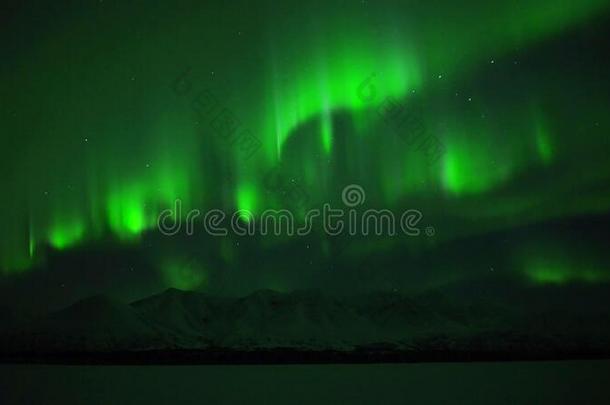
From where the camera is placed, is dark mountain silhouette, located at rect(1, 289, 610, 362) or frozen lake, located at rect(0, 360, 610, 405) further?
dark mountain silhouette, located at rect(1, 289, 610, 362)

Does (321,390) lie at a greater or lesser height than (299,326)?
greater

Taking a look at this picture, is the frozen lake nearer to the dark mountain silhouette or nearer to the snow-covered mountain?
the dark mountain silhouette

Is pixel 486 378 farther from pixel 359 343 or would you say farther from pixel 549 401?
pixel 359 343

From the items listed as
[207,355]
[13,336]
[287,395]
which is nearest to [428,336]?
[207,355]

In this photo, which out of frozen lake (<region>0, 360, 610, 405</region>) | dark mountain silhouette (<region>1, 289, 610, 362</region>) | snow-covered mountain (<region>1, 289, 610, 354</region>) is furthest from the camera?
snow-covered mountain (<region>1, 289, 610, 354</region>)

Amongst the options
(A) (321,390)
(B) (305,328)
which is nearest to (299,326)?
(B) (305,328)

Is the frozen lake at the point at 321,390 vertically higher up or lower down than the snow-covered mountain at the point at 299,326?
higher up

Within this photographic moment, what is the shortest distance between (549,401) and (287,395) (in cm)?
616

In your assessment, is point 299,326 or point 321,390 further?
point 299,326

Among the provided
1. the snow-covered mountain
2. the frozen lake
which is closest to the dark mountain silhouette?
the snow-covered mountain

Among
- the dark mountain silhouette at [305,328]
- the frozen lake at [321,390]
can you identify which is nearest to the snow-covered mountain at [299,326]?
the dark mountain silhouette at [305,328]

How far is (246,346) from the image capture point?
68688mm

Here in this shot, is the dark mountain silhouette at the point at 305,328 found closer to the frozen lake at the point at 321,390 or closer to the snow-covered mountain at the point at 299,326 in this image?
the snow-covered mountain at the point at 299,326

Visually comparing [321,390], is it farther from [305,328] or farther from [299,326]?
[299,326]
